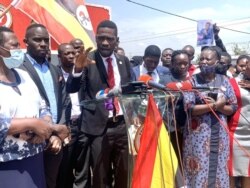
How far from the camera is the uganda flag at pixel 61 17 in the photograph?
18.8 feet

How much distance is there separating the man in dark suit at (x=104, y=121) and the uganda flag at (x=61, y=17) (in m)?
2.60

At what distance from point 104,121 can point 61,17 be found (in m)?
3.37

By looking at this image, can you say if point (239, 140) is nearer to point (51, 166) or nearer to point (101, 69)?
point (101, 69)

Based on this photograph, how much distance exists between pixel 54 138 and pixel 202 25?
564 cm

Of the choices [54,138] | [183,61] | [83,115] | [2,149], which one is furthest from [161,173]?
[183,61]

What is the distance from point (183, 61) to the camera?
4.32m

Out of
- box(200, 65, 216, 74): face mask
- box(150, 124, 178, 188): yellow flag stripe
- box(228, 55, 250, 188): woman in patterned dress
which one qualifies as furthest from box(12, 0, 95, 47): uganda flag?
box(150, 124, 178, 188): yellow flag stripe

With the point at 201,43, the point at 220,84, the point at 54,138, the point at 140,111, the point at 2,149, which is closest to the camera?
the point at 2,149

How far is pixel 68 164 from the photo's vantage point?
3805 mm

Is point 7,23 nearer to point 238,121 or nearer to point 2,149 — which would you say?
point 238,121

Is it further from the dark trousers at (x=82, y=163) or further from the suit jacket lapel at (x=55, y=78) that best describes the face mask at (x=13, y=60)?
the dark trousers at (x=82, y=163)

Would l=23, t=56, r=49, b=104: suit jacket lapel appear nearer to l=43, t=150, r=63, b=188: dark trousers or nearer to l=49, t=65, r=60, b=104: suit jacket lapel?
l=49, t=65, r=60, b=104: suit jacket lapel

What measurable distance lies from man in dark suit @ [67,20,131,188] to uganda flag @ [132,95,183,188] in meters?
0.89

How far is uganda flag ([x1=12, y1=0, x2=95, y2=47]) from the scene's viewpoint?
573 cm
